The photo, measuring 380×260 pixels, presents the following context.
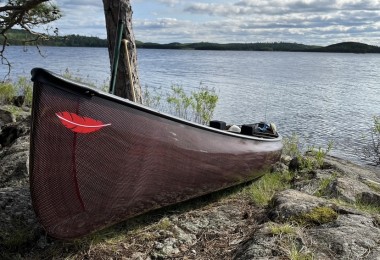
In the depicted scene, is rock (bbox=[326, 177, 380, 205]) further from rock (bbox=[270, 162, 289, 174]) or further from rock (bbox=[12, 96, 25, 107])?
rock (bbox=[12, 96, 25, 107])

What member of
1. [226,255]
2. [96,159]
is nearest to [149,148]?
[96,159]

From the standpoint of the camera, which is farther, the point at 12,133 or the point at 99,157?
the point at 12,133

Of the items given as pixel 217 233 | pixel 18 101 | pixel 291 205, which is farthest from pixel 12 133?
pixel 18 101

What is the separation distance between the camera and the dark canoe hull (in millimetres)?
3621

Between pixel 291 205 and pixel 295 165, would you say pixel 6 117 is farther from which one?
pixel 291 205

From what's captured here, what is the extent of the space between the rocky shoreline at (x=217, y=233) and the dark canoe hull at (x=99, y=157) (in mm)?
211

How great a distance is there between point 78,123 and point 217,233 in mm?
1729

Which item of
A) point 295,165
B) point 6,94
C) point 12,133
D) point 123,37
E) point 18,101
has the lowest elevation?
point 18,101

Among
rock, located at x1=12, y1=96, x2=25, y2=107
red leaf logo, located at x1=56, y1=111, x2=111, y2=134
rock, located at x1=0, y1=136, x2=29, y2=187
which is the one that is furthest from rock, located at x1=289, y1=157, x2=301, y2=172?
rock, located at x1=12, y1=96, x2=25, y2=107

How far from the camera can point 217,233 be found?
4371 mm

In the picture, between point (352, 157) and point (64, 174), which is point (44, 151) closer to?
point (64, 174)

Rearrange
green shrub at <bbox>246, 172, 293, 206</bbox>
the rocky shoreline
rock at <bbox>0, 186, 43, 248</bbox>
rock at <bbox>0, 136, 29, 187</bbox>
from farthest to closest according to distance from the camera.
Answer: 1. rock at <bbox>0, 136, 29, 187</bbox>
2. green shrub at <bbox>246, 172, 293, 206</bbox>
3. rock at <bbox>0, 186, 43, 248</bbox>
4. the rocky shoreline

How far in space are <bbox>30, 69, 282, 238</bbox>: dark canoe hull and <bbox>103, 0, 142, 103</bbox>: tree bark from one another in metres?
1.39

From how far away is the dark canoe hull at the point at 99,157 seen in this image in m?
3.62
